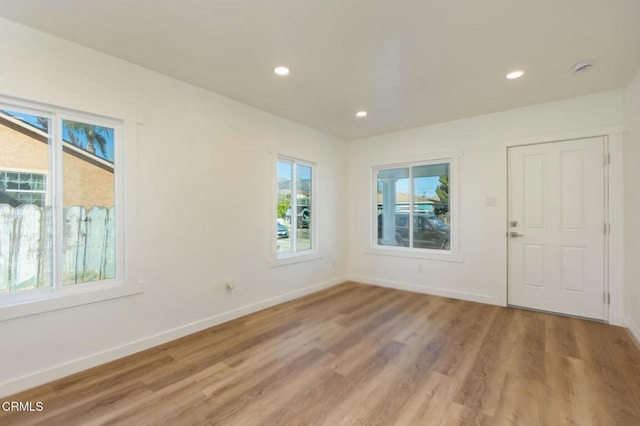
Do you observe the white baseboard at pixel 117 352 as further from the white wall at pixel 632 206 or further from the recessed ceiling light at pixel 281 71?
the white wall at pixel 632 206

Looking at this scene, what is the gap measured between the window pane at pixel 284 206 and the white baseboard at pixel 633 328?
3.95 m

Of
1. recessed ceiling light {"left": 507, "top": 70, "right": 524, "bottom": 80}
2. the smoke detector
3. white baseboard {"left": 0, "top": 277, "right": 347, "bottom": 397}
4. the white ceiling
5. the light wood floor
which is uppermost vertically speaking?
the white ceiling

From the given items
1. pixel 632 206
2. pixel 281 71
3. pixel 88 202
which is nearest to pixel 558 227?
pixel 632 206

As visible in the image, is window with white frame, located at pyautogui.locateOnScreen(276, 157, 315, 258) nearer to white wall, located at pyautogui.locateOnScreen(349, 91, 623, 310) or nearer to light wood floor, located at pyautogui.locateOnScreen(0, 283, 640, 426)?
white wall, located at pyautogui.locateOnScreen(349, 91, 623, 310)

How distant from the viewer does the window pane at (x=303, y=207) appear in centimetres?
462

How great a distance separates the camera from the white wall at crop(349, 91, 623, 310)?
3.35m

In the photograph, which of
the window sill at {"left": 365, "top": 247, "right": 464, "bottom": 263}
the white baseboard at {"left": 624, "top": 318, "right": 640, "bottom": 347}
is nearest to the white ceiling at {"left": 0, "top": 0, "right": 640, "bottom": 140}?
the window sill at {"left": 365, "top": 247, "right": 464, "bottom": 263}

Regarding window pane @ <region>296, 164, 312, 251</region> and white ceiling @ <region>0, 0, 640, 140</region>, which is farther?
window pane @ <region>296, 164, 312, 251</region>

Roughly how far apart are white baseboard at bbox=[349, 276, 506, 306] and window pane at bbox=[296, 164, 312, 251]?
1.29 metres

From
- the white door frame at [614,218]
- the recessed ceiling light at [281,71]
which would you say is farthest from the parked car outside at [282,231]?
the white door frame at [614,218]

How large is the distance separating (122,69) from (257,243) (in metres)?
2.27

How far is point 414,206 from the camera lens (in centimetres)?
482

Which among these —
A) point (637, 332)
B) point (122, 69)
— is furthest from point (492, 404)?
point (122, 69)

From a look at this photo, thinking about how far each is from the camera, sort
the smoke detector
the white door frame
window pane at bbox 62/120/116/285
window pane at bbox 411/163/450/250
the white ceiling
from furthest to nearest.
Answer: window pane at bbox 411/163/450/250, the white door frame, the smoke detector, window pane at bbox 62/120/116/285, the white ceiling
